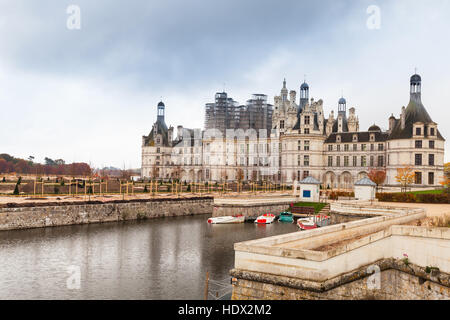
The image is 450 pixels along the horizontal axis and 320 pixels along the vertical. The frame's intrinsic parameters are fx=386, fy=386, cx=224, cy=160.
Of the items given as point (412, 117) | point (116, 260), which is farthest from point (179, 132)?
point (116, 260)

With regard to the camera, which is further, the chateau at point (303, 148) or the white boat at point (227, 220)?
the chateau at point (303, 148)

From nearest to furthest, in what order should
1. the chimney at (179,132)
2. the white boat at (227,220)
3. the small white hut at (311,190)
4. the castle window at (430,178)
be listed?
1. the white boat at (227,220)
2. the small white hut at (311,190)
3. the castle window at (430,178)
4. the chimney at (179,132)

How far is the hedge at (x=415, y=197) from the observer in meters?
37.9

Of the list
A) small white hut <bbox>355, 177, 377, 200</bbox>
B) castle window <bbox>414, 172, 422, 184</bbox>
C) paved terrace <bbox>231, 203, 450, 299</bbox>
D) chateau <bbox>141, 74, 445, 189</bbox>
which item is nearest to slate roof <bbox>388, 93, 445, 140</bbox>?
chateau <bbox>141, 74, 445, 189</bbox>

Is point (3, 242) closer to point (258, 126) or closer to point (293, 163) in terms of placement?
point (293, 163)

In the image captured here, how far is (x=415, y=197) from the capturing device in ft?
129

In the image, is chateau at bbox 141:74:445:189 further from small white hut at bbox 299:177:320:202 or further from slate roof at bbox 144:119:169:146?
small white hut at bbox 299:177:320:202

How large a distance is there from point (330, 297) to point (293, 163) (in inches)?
2746

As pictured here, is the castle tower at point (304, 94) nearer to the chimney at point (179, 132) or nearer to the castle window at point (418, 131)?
the castle window at point (418, 131)

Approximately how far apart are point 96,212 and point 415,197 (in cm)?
3404

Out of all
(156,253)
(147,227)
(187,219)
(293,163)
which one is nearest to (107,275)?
(156,253)

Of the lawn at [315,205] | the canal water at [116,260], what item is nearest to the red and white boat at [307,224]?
the canal water at [116,260]

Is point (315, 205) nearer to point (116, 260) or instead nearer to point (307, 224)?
point (307, 224)

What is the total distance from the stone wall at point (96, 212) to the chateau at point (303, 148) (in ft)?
107
